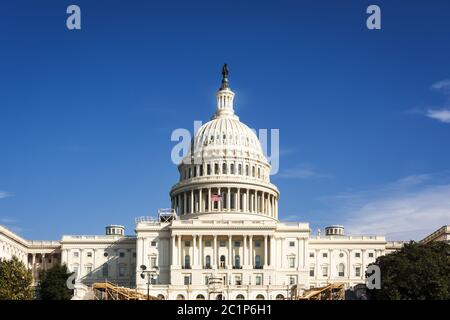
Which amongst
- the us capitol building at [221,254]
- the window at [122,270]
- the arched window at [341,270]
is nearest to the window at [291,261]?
the us capitol building at [221,254]

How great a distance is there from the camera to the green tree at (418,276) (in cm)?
11978

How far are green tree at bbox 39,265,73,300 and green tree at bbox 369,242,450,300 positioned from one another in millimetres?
46817

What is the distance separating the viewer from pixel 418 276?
123m

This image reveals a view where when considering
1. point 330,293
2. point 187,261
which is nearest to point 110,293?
point 330,293

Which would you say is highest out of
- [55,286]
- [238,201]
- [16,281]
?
[238,201]

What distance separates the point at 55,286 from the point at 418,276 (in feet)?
176

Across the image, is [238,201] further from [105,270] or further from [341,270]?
[105,270]

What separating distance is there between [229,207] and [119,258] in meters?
27.0

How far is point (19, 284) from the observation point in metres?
124

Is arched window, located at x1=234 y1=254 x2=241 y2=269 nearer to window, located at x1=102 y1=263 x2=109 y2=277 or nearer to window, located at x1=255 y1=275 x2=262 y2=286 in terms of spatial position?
window, located at x1=255 y1=275 x2=262 y2=286

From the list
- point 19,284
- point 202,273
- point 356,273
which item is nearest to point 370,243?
point 356,273

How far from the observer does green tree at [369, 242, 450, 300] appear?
119775 mm
